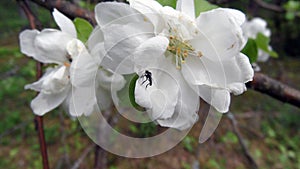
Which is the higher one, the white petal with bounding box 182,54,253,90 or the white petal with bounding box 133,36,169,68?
the white petal with bounding box 133,36,169,68

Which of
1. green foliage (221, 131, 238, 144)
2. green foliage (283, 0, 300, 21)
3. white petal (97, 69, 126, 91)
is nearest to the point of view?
white petal (97, 69, 126, 91)

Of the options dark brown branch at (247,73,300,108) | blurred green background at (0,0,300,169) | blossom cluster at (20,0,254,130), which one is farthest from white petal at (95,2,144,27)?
blurred green background at (0,0,300,169)

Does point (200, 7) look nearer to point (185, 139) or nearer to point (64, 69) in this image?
point (64, 69)

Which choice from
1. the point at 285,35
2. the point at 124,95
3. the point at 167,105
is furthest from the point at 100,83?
the point at 285,35

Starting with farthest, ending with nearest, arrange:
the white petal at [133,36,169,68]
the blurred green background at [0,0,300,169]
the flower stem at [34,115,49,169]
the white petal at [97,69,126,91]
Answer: the blurred green background at [0,0,300,169] → the flower stem at [34,115,49,169] → the white petal at [97,69,126,91] → the white petal at [133,36,169,68]

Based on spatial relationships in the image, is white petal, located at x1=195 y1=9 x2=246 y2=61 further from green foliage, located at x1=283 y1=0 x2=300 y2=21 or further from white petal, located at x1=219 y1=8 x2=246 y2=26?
green foliage, located at x1=283 y1=0 x2=300 y2=21

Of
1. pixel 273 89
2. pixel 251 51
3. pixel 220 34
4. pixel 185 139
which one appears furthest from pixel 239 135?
pixel 220 34

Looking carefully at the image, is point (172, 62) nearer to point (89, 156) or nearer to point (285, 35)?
point (89, 156)
